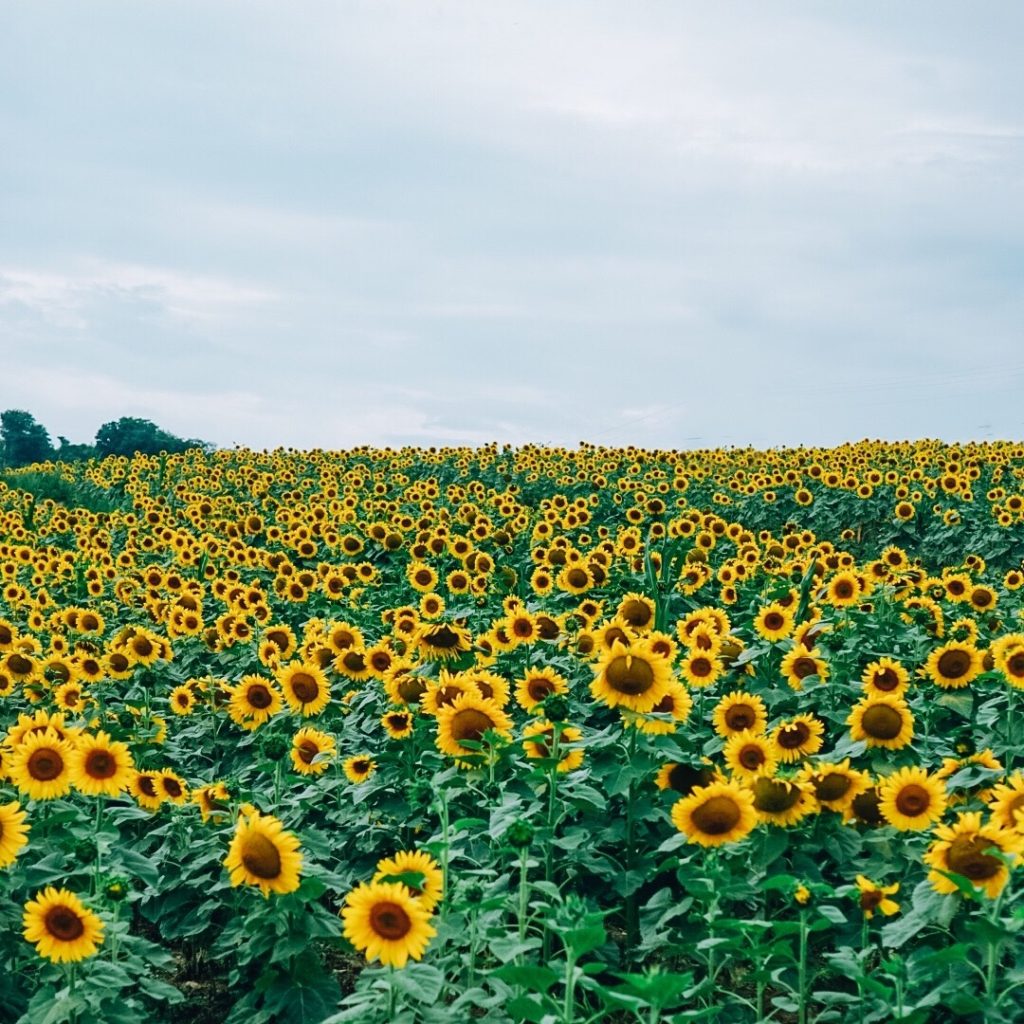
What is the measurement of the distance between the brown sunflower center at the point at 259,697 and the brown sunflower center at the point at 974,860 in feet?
12.7

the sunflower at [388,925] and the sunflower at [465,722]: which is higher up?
the sunflower at [465,722]

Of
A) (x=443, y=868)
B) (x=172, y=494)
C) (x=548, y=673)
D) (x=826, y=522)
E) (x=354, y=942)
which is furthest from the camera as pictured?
(x=172, y=494)

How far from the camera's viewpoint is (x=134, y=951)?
14.1 feet

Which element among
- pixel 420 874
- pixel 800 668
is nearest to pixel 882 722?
pixel 800 668

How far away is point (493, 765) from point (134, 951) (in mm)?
1559

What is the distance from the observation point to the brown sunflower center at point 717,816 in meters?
4.23

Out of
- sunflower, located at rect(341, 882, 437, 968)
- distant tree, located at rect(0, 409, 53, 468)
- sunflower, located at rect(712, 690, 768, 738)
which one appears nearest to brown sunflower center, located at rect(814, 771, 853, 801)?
sunflower, located at rect(712, 690, 768, 738)

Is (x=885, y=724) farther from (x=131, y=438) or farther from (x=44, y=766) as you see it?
(x=131, y=438)

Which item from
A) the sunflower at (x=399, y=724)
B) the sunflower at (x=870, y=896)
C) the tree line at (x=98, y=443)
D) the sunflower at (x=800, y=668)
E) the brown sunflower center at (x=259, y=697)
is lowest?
the sunflower at (x=870, y=896)

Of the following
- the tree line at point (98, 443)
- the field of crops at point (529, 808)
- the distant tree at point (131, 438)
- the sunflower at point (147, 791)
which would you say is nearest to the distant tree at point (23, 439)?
the tree line at point (98, 443)

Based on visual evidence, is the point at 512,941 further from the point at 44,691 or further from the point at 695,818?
the point at 44,691

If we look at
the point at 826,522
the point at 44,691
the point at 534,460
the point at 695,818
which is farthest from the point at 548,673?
the point at 534,460

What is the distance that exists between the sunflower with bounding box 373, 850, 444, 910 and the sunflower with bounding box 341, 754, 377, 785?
1.78m

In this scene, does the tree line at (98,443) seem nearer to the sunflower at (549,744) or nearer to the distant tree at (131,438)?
the distant tree at (131,438)
